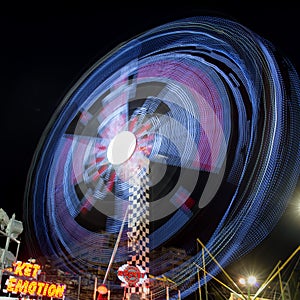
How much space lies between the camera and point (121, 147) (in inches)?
904

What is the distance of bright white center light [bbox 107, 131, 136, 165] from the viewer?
894 inches

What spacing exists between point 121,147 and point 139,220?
5020 millimetres

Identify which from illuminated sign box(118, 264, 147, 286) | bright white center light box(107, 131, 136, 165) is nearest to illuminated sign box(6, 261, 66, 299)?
illuminated sign box(118, 264, 147, 286)

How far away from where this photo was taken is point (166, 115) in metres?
21.4

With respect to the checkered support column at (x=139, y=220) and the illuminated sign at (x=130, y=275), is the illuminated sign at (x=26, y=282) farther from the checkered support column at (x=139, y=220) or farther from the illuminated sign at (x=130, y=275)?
the illuminated sign at (x=130, y=275)

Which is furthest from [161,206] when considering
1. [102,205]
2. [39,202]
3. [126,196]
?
[39,202]

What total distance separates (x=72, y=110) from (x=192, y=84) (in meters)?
7.07

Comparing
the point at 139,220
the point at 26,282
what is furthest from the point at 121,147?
the point at 26,282

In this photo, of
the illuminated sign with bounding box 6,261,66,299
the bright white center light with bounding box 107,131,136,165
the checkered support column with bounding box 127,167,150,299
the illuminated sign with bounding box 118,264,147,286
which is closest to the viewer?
the illuminated sign with bounding box 118,264,147,286

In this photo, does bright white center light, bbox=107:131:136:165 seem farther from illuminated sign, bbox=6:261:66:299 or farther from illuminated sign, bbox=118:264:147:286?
illuminated sign, bbox=6:261:66:299

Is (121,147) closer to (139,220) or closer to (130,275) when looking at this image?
(139,220)

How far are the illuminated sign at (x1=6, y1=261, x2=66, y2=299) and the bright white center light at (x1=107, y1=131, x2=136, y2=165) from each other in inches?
326

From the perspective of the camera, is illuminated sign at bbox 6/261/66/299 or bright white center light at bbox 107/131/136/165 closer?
illuminated sign at bbox 6/261/66/299

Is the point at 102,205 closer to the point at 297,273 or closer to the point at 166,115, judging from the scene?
the point at 166,115
